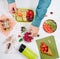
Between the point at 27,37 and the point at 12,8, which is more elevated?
the point at 12,8

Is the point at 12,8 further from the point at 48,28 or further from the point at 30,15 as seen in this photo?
the point at 48,28

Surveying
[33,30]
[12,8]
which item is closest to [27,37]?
[33,30]

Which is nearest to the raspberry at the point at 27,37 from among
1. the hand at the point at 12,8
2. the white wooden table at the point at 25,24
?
the white wooden table at the point at 25,24

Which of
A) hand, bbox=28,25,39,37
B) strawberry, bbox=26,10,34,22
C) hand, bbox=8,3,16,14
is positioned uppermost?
hand, bbox=8,3,16,14

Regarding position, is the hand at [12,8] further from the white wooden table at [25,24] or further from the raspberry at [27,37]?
the raspberry at [27,37]

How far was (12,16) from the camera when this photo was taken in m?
1.12

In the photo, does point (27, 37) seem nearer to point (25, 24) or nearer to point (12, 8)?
point (25, 24)

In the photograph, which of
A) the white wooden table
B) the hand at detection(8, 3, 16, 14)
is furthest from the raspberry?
the hand at detection(8, 3, 16, 14)

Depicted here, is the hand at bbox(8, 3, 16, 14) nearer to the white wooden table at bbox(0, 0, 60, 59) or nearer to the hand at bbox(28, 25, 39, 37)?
the white wooden table at bbox(0, 0, 60, 59)

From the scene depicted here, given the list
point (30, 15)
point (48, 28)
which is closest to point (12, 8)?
point (30, 15)

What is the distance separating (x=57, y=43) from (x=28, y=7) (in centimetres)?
24

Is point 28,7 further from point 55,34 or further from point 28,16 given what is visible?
point 55,34

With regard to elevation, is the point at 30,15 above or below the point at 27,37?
above

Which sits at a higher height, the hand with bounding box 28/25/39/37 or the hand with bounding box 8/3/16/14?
the hand with bounding box 8/3/16/14
